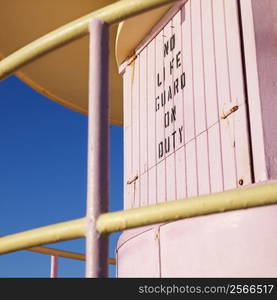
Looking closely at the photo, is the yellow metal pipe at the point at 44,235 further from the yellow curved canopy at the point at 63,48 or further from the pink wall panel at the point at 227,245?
the yellow curved canopy at the point at 63,48

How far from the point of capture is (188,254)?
172cm

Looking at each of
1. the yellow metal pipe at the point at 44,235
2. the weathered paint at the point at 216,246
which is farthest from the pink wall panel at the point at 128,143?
the yellow metal pipe at the point at 44,235

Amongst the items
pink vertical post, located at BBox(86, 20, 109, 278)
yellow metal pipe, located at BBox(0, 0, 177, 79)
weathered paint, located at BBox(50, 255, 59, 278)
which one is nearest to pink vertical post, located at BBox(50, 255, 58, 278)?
weathered paint, located at BBox(50, 255, 59, 278)

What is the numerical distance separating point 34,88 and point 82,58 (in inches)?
18.0

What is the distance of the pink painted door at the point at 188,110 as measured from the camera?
1.99 metres

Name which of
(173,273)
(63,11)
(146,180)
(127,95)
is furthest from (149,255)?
(63,11)

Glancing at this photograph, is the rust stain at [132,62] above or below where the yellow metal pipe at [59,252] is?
above

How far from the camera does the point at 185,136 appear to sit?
2320mm

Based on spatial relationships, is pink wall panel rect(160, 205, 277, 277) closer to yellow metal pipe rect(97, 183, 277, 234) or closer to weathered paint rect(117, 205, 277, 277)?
weathered paint rect(117, 205, 277, 277)

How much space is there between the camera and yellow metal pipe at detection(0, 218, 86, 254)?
100 centimetres

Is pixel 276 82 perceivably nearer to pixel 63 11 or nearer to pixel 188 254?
pixel 188 254

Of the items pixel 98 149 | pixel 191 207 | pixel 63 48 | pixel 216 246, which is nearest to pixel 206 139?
pixel 216 246

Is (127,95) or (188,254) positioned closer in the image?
(188,254)

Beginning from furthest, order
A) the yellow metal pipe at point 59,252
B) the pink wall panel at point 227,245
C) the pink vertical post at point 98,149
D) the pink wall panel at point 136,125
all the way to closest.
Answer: the yellow metal pipe at point 59,252 → the pink wall panel at point 136,125 → the pink wall panel at point 227,245 → the pink vertical post at point 98,149
